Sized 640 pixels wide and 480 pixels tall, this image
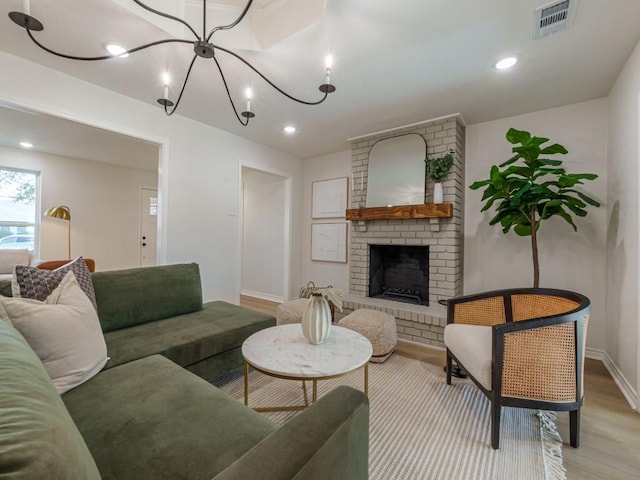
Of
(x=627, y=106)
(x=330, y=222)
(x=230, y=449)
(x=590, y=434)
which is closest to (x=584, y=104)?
(x=627, y=106)

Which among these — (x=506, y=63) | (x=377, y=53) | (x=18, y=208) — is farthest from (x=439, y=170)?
(x=18, y=208)

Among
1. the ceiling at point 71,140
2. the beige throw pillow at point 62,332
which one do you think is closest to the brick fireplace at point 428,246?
the beige throw pillow at point 62,332

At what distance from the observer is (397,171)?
3457 mm

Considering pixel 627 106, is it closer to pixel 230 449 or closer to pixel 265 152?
pixel 230 449

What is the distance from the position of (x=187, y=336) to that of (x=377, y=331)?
1.53m

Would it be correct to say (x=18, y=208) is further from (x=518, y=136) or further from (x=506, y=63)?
(x=518, y=136)

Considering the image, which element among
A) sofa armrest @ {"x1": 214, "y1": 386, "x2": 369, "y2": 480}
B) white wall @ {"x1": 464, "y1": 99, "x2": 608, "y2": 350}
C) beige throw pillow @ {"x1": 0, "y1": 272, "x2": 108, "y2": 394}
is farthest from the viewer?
white wall @ {"x1": 464, "y1": 99, "x2": 608, "y2": 350}

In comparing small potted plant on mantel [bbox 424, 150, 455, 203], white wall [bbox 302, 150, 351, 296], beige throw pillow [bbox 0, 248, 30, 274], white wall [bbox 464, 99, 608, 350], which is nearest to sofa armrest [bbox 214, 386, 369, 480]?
small potted plant on mantel [bbox 424, 150, 455, 203]

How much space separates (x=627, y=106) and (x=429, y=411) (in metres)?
2.72

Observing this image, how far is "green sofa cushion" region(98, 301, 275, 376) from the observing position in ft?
5.58

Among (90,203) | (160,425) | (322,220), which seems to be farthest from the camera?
(90,203)

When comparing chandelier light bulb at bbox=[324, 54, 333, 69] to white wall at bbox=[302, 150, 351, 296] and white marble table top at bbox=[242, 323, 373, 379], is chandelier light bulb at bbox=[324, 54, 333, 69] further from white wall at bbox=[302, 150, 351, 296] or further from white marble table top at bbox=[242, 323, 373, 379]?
white wall at bbox=[302, 150, 351, 296]

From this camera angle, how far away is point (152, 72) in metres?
2.36

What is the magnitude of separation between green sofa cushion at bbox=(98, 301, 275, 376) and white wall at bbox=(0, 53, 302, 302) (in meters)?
1.22
